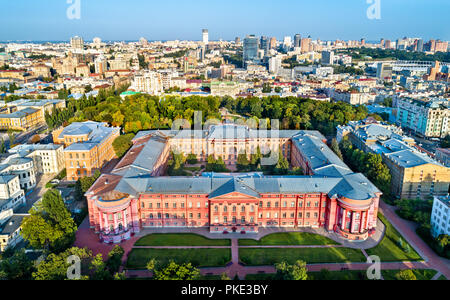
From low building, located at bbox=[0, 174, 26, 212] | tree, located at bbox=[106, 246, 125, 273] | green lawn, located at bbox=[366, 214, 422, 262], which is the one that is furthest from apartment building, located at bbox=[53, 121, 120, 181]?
Answer: green lawn, located at bbox=[366, 214, 422, 262]

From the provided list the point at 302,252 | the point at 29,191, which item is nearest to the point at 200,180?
the point at 302,252

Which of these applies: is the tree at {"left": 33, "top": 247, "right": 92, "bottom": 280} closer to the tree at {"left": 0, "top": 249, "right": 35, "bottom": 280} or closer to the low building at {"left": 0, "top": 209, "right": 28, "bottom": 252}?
the tree at {"left": 0, "top": 249, "right": 35, "bottom": 280}

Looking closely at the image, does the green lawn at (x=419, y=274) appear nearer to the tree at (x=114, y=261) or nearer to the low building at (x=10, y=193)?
the tree at (x=114, y=261)

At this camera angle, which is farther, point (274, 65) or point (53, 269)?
point (274, 65)

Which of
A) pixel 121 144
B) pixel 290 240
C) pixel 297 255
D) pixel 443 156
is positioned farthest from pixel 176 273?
pixel 443 156

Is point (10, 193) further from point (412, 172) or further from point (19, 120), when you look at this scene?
point (412, 172)

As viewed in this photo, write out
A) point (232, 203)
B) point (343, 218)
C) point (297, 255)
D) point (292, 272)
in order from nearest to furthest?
1. point (292, 272)
2. point (297, 255)
3. point (343, 218)
4. point (232, 203)
